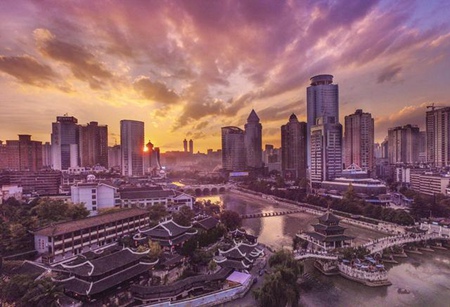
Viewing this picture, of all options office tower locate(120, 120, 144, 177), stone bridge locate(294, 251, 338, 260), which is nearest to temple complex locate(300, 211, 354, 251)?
stone bridge locate(294, 251, 338, 260)

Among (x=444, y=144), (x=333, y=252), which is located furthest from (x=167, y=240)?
(x=444, y=144)

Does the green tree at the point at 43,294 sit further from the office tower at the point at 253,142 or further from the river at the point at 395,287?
the office tower at the point at 253,142

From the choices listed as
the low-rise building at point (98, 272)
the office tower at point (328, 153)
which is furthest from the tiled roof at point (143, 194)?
the office tower at point (328, 153)

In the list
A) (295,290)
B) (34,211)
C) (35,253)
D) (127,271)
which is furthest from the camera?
(34,211)

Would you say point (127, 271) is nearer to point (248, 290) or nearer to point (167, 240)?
point (167, 240)

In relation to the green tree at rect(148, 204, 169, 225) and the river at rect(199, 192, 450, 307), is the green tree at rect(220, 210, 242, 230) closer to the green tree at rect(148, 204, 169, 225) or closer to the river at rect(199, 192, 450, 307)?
the river at rect(199, 192, 450, 307)
